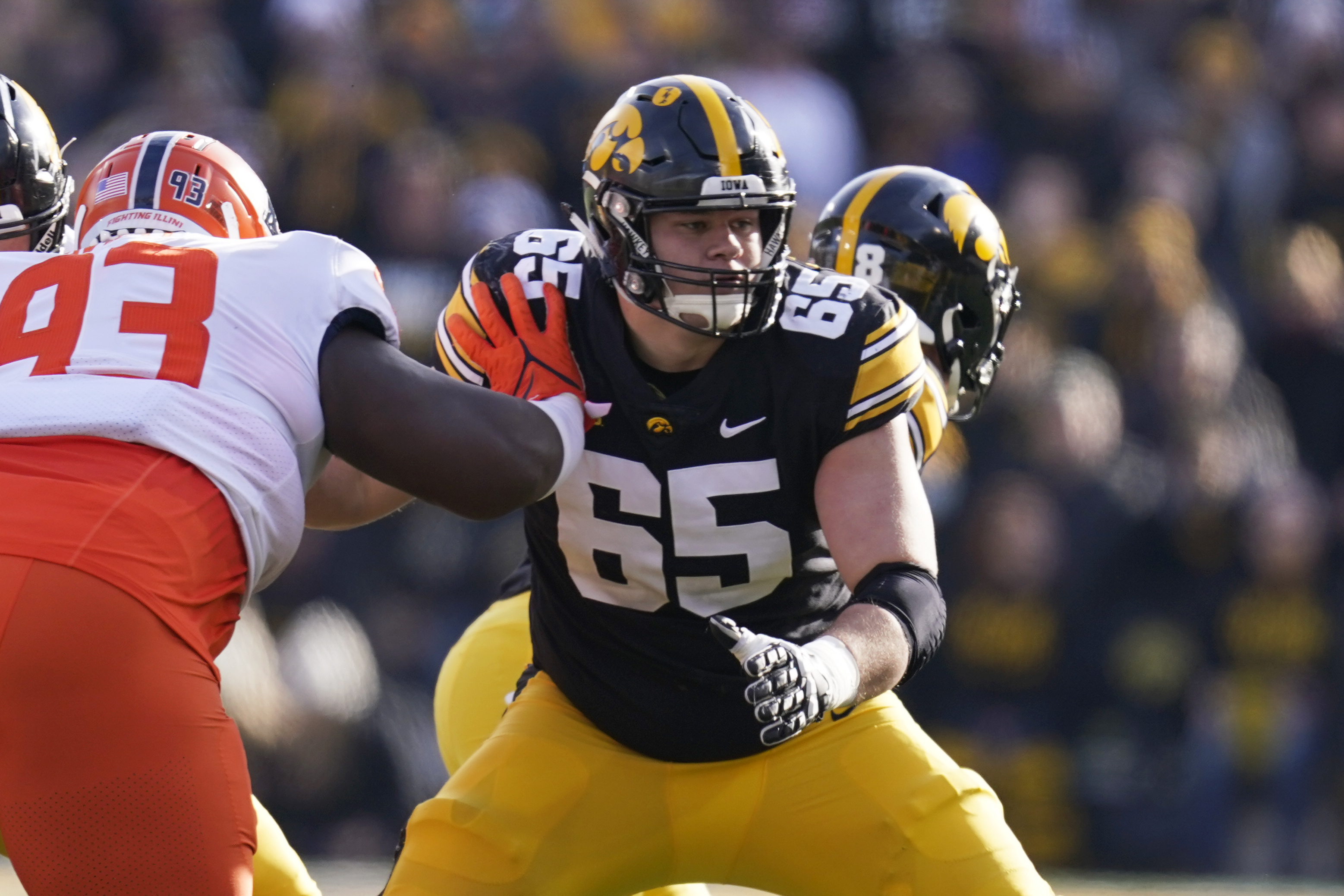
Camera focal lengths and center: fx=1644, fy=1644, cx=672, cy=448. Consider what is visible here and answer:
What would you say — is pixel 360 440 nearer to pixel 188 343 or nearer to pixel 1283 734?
pixel 188 343

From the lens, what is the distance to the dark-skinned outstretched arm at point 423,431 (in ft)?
8.10

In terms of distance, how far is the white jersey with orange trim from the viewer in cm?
238

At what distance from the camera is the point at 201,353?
244cm

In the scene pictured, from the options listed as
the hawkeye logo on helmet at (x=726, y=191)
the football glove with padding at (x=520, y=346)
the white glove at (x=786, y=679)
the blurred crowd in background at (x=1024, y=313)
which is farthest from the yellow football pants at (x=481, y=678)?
the blurred crowd in background at (x=1024, y=313)

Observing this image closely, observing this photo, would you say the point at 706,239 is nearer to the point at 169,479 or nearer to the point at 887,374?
the point at 887,374

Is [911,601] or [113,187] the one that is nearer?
[911,601]

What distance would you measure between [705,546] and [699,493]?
100 mm

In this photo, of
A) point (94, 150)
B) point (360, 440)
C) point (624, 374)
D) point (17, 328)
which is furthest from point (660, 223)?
point (94, 150)

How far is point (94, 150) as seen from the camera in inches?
283

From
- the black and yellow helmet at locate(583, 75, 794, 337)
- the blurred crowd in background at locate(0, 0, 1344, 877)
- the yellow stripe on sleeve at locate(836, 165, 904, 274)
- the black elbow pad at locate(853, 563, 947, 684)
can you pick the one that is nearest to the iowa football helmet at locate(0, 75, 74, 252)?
the black and yellow helmet at locate(583, 75, 794, 337)

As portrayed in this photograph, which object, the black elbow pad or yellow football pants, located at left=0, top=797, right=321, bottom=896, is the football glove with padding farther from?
yellow football pants, located at left=0, top=797, right=321, bottom=896

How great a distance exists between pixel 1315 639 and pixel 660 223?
4.33 meters

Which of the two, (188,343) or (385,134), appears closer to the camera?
(188,343)

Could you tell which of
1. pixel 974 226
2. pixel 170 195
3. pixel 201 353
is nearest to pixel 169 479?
pixel 201 353
